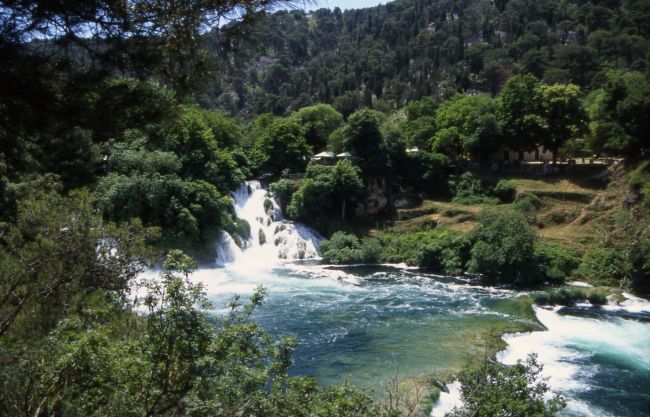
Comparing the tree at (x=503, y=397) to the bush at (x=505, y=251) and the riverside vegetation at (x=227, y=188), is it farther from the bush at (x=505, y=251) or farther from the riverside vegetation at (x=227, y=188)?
the bush at (x=505, y=251)

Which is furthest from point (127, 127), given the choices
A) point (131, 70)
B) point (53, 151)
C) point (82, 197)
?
point (82, 197)

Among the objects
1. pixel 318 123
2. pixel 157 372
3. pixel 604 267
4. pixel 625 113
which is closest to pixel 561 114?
pixel 625 113

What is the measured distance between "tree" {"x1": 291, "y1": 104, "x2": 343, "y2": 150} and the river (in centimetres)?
2116

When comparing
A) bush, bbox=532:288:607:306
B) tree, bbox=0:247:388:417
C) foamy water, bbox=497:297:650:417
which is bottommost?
foamy water, bbox=497:297:650:417

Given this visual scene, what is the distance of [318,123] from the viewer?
4847 cm

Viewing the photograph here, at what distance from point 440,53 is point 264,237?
7275cm

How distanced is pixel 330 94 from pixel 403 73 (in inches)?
613

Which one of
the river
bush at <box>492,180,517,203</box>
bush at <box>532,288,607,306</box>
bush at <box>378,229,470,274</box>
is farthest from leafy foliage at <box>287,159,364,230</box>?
bush at <box>532,288,607,306</box>

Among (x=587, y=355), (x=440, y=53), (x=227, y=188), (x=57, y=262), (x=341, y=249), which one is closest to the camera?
(x=57, y=262)

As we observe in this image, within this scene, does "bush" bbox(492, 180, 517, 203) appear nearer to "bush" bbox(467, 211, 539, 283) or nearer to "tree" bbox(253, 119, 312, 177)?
"bush" bbox(467, 211, 539, 283)

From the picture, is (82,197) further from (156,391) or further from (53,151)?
(156,391)

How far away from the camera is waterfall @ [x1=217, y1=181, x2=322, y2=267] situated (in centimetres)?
3066

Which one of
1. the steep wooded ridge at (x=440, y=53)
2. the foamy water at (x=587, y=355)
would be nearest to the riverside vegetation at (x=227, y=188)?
the steep wooded ridge at (x=440, y=53)

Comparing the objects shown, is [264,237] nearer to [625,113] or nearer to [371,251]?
[371,251]
